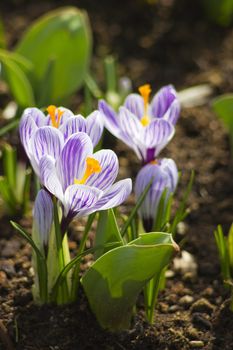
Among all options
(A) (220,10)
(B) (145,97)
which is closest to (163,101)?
(B) (145,97)

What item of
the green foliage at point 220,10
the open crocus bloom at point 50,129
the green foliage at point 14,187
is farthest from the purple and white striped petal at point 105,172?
the green foliage at point 220,10

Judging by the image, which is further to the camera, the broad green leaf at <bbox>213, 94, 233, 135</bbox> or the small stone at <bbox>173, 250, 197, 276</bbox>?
the broad green leaf at <bbox>213, 94, 233, 135</bbox>

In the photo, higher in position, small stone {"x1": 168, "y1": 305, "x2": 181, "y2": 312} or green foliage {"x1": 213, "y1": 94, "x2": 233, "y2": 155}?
green foliage {"x1": 213, "y1": 94, "x2": 233, "y2": 155}

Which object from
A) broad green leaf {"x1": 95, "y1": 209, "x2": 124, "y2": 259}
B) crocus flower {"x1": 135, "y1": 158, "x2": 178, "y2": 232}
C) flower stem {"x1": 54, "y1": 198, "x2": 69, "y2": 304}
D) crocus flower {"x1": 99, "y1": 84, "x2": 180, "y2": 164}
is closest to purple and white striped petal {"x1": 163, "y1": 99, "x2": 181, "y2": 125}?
crocus flower {"x1": 99, "y1": 84, "x2": 180, "y2": 164}

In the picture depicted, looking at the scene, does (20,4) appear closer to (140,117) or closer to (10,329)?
(140,117)

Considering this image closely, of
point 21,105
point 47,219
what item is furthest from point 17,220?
point 47,219

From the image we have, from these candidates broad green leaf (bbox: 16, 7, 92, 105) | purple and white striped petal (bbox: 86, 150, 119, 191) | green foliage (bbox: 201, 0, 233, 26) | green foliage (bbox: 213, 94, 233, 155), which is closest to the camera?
purple and white striped petal (bbox: 86, 150, 119, 191)

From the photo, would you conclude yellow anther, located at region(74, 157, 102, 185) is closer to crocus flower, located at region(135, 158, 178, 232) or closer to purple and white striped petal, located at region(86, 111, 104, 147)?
purple and white striped petal, located at region(86, 111, 104, 147)
